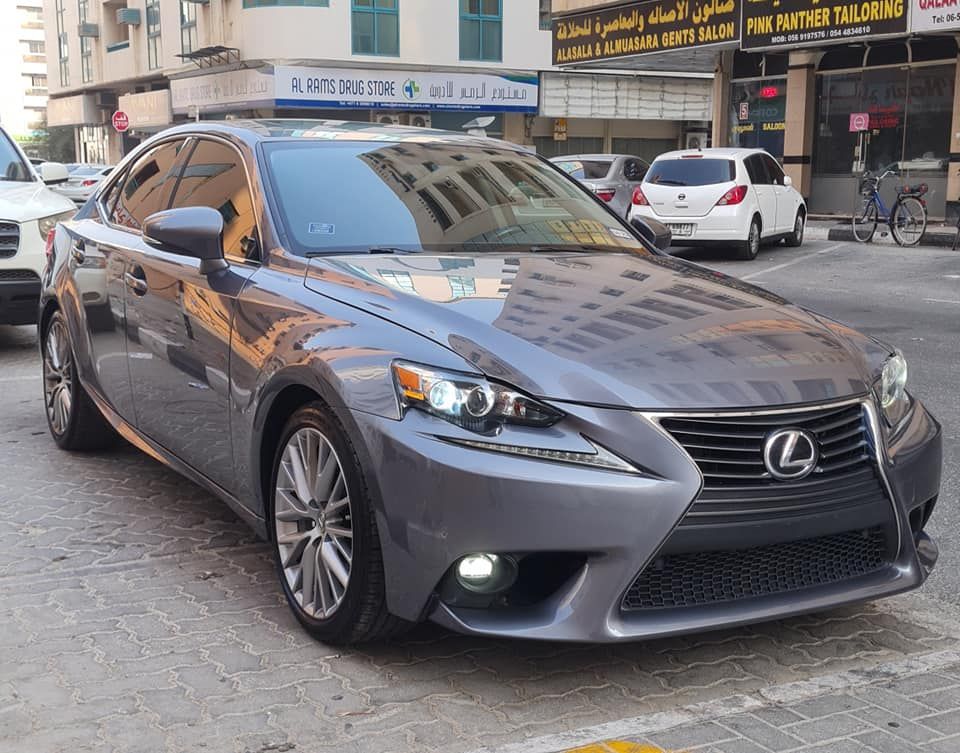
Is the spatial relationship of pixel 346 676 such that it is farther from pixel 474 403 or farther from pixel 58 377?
pixel 58 377

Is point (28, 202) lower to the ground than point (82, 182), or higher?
higher

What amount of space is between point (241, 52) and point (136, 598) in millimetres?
36187

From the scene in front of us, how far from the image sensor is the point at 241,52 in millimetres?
37969

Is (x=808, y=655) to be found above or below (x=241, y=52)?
below

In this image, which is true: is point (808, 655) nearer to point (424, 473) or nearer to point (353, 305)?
point (424, 473)

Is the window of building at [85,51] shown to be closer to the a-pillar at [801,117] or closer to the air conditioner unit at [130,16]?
the air conditioner unit at [130,16]

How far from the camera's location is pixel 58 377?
6188 millimetres

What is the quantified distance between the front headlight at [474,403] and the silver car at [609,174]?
803 inches

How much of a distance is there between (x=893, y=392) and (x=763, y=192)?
1524cm

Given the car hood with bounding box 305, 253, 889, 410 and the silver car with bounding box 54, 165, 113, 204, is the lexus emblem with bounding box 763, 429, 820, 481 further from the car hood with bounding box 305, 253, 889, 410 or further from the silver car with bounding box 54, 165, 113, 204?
the silver car with bounding box 54, 165, 113, 204

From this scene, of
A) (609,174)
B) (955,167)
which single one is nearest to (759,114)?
(609,174)

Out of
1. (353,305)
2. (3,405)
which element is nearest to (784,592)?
(353,305)

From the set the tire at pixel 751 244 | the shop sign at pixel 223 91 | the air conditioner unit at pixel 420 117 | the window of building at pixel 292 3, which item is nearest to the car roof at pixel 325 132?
the tire at pixel 751 244

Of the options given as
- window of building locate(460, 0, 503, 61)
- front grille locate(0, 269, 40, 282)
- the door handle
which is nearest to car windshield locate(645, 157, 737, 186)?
front grille locate(0, 269, 40, 282)
